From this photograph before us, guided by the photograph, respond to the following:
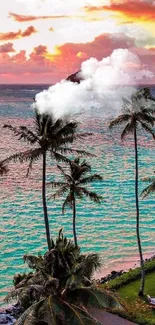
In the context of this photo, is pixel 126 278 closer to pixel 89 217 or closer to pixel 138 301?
pixel 138 301

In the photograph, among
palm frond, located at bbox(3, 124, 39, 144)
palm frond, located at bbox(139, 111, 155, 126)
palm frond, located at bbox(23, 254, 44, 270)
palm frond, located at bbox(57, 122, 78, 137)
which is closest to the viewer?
palm frond, located at bbox(23, 254, 44, 270)

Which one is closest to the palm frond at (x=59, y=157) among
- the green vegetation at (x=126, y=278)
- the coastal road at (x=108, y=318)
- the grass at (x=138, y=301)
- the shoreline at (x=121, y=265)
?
the coastal road at (x=108, y=318)

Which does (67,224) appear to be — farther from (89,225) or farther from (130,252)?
(130,252)

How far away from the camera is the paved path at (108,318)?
37169mm

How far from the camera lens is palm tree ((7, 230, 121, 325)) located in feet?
83.4

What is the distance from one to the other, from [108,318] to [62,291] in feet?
40.4

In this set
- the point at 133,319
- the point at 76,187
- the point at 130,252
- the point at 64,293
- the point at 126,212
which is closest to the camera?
the point at 64,293

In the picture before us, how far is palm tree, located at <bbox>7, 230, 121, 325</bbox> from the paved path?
1050 cm

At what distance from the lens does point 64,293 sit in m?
26.7

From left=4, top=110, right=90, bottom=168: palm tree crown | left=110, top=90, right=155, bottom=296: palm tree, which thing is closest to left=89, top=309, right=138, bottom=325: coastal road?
left=110, top=90, right=155, bottom=296: palm tree

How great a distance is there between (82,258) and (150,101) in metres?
19.0

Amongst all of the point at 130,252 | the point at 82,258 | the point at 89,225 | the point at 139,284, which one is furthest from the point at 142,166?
the point at 82,258

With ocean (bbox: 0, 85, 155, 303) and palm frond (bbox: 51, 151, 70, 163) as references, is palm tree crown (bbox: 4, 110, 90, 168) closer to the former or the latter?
palm frond (bbox: 51, 151, 70, 163)

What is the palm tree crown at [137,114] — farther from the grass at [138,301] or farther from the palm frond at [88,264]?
the palm frond at [88,264]
